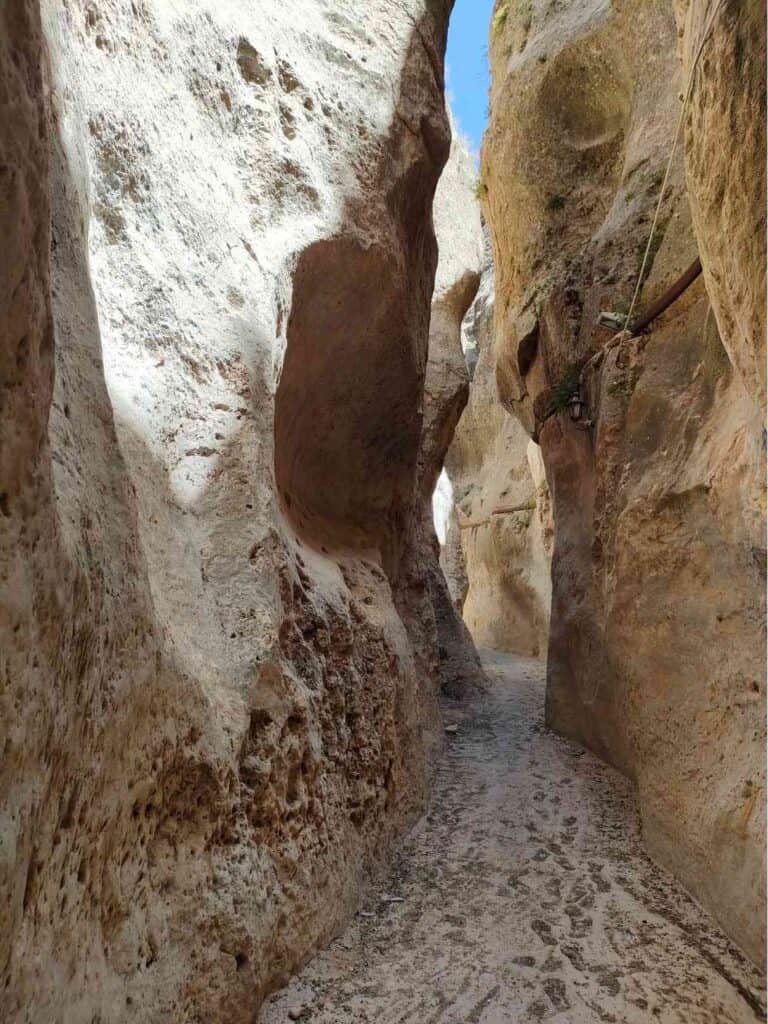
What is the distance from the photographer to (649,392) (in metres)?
4.93

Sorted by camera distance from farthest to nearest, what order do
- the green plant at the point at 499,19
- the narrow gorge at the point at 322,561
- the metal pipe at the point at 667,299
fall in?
the green plant at the point at 499,19 → the metal pipe at the point at 667,299 → the narrow gorge at the point at 322,561

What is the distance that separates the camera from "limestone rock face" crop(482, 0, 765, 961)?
2.93 meters

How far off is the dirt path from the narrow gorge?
0.02 metres

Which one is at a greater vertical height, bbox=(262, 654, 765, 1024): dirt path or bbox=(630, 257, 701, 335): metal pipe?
bbox=(630, 257, 701, 335): metal pipe

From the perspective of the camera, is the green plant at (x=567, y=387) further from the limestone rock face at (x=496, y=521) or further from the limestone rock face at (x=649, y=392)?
the limestone rock face at (x=496, y=521)

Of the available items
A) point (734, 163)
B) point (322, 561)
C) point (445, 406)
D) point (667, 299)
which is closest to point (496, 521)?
point (445, 406)

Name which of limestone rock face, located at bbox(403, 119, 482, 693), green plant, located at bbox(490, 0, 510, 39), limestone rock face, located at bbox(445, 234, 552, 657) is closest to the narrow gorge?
limestone rock face, located at bbox(403, 119, 482, 693)

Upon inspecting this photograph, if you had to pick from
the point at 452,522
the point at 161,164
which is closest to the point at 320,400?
the point at 161,164

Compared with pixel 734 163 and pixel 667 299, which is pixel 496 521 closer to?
pixel 667 299

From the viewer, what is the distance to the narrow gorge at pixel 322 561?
1.79 metres

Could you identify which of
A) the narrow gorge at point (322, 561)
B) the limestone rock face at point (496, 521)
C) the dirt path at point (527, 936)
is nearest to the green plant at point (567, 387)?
the narrow gorge at point (322, 561)

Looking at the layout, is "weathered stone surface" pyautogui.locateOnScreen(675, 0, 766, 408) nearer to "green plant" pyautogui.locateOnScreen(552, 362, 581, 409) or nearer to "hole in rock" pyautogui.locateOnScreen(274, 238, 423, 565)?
"hole in rock" pyautogui.locateOnScreen(274, 238, 423, 565)

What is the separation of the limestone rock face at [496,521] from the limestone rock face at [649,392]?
3763 mm

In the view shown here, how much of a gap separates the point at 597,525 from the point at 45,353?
15.9 feet
